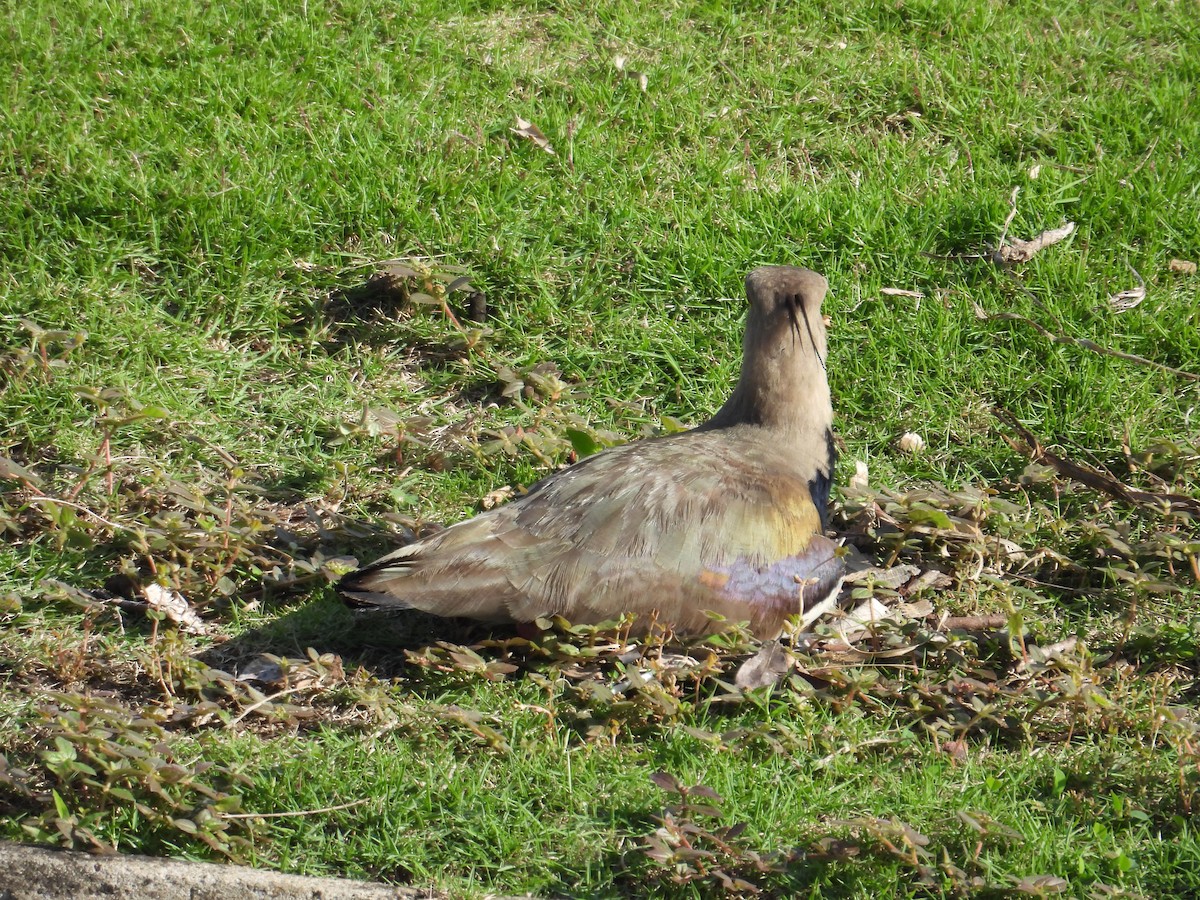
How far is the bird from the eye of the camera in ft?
13.8

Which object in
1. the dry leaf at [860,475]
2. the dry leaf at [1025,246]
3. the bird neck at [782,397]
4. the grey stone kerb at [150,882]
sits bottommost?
the grey stone kerb at [150,882]

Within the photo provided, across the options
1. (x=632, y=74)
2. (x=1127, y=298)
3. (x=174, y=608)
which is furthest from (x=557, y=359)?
(x=1127, y=298)

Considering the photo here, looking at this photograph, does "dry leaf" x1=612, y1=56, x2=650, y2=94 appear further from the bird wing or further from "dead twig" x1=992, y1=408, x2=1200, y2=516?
the bird wing

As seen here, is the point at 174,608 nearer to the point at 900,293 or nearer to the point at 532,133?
the point at 532,133

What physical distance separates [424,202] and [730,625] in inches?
107

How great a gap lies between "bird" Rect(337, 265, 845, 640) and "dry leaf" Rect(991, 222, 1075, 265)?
6.00ft

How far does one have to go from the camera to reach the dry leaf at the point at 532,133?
6.45m

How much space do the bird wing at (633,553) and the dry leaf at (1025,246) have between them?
6.63ft

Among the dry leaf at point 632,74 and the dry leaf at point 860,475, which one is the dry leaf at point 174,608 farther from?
the dry leaf at point 632,74

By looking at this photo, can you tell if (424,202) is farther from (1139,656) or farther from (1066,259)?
(1139,656)

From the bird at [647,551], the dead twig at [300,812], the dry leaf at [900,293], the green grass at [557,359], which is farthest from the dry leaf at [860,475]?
the dead twig at [300,812]

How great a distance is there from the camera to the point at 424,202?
6.15 metres

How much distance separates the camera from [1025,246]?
6121 mm

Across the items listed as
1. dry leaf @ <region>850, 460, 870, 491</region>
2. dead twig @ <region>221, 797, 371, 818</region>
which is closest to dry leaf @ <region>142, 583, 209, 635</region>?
dead twig @ <region>221, 797, 371, 818</region>
